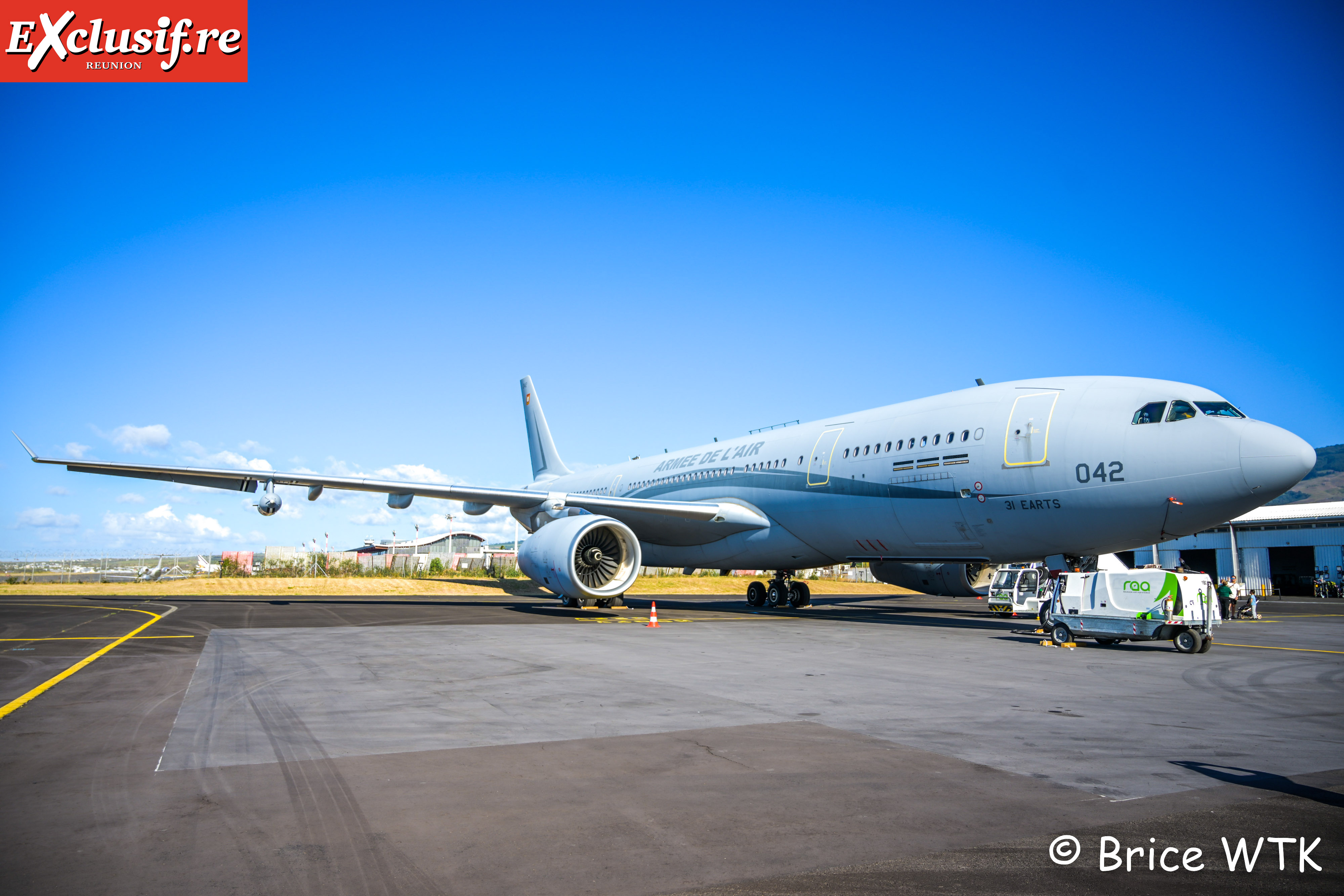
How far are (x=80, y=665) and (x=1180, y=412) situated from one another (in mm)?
17534

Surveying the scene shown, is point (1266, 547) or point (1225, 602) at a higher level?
A: point (1266, 547)

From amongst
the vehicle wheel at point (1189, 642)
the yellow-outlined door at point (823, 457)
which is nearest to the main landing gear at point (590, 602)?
the yellow-outlined door at point (823, 457)

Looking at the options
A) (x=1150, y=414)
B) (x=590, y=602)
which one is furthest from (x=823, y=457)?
(x=590, y=602)

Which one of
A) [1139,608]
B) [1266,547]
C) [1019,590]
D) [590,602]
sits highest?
[1266,547]

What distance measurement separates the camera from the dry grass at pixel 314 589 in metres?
31.8

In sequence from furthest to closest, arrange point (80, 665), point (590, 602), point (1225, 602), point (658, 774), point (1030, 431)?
1. point (590, 602)
2. point (1225, 602)
3. point (1030, 431)
4. point (80, 665)
5. point (658, 774)

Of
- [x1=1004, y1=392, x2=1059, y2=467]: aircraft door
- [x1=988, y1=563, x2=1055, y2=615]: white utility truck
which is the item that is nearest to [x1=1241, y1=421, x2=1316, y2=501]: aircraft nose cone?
[x1=1004, y1=392, x2=1059, y2=467]: aircraft door

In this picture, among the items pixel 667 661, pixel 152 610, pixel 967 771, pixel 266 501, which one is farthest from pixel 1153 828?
pixel 152 610

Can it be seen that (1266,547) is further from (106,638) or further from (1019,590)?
(106,638)

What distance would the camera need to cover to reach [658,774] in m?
5.35

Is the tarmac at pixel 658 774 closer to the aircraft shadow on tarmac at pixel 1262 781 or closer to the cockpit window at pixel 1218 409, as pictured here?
the aircraft shadow on tarmac at pixel 1262 781

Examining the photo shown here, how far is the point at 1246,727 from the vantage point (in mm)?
7047

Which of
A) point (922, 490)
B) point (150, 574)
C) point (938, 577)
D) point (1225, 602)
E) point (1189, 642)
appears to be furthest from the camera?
point (150, 574)

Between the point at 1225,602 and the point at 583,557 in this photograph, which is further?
the point at 1225,602
